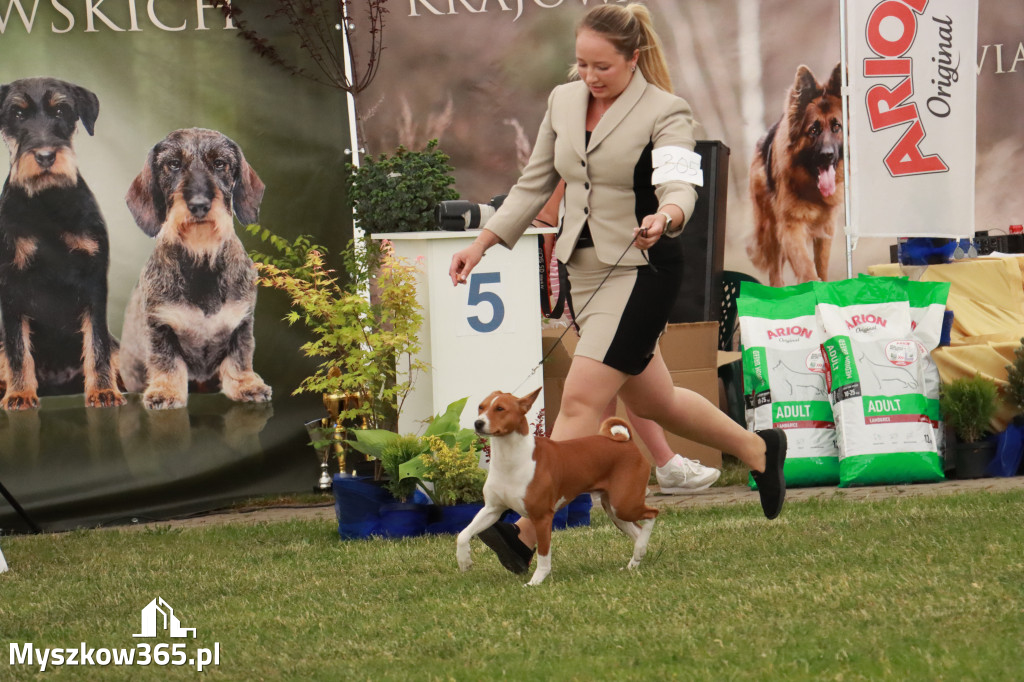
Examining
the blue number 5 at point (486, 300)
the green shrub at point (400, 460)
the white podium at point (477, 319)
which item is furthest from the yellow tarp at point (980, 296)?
the green shrub at point (400, 460)

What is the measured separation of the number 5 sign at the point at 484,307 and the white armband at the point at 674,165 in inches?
77.1

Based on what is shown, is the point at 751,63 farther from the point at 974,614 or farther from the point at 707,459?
the point at 974,614

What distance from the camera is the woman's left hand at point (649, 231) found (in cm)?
341

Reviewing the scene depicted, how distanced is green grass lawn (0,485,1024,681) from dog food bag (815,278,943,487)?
2.89 ft

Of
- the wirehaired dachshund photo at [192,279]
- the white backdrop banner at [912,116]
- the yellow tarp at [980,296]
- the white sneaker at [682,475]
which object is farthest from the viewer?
the yellow tarp at [980,296]

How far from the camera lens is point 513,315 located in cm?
554

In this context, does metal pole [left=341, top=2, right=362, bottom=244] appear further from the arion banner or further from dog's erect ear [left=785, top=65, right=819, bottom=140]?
dog's erect ear [left=785, top=65, right=819, bottom=140]

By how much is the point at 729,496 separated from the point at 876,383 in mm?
871

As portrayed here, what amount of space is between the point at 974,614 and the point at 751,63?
4.29 meters

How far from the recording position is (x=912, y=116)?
20.9 feet

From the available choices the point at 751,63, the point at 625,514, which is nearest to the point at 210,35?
the point at 751,63

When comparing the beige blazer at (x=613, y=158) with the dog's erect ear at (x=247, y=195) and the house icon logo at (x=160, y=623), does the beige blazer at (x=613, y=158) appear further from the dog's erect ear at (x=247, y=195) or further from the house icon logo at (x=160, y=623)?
the dog's erect ear at (x=247, y=195)

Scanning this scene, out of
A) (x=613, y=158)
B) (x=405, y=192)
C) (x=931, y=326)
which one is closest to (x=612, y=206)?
Result: (x=613, y=158)

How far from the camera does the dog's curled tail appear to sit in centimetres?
371
